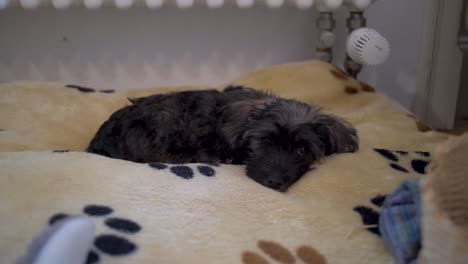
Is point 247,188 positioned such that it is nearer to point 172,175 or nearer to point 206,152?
point 172,175

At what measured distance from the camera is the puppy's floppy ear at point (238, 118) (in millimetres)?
1676

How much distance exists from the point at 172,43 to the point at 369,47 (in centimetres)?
117

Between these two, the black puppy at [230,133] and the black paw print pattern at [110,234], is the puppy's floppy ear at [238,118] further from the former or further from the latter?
the black paw print pattern at [110,234]

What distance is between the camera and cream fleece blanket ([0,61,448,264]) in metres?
1.05

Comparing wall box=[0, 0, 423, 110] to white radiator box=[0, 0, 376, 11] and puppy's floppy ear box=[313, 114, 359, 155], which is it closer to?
white radiator box=[0, 0, 376, 11]

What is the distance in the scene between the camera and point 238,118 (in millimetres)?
1711

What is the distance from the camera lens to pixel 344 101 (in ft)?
7.94

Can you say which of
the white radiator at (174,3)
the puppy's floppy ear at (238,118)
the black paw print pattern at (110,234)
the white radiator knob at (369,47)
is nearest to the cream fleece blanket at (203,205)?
the black paw print pattern at (110,234)

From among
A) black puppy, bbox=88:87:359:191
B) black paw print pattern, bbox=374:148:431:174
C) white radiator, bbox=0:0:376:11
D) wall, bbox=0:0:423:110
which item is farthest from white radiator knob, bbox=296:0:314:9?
black paw print pattern, bbox=374:148:431:174

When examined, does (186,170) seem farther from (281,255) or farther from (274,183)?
(281,255)

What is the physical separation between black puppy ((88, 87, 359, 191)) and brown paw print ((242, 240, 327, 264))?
36 centimetres

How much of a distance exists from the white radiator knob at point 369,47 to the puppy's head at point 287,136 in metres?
0.69

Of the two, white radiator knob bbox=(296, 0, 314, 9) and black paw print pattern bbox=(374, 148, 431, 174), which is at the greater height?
white radiator knob bbox=(296, 0, 314, 9)

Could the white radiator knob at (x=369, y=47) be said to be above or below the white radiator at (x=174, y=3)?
below
